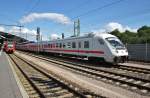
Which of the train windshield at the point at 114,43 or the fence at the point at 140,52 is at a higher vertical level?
the train windshield at the point at 114,43

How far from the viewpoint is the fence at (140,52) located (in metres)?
27.3

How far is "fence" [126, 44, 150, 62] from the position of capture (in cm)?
2733

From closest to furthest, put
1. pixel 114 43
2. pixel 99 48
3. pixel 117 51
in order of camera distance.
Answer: pixel 117 51 → pixel 114 43 → pixel 99 48

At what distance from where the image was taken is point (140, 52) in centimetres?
2856

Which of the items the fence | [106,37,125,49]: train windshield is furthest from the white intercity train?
the fence

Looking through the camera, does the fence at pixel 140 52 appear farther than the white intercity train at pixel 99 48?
Yes

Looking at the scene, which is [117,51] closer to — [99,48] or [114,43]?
[114,43]

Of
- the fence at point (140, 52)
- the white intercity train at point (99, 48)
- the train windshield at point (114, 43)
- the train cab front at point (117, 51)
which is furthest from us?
the fence at point (140, 52)

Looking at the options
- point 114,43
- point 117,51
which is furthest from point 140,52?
point 117,51

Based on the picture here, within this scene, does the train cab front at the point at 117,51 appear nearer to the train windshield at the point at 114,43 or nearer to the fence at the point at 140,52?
the train windshield at the point at 114,43

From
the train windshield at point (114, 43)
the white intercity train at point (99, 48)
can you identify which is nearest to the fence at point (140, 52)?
the white intercity train at point (99, 48)

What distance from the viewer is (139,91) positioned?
1075 centimetres

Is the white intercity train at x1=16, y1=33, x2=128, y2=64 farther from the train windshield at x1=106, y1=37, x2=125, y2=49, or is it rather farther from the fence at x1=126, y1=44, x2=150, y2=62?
the fence at x1=126, y1=44, x2=150, y2=62

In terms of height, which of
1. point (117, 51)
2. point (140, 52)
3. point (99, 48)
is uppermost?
point (99, 48)
